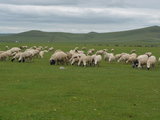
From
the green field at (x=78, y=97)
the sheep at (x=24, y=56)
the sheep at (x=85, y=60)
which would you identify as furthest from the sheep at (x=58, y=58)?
the green field at (x=78, y=97)

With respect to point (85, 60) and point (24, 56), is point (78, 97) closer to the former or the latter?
point (85, 60)

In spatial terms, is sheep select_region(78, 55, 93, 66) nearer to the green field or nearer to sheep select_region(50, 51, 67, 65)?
sheep select_region(50, 51, 67, 65)

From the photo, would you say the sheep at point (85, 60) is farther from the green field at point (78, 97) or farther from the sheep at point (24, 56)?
the green field at point (78, 97)

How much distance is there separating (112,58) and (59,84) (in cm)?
2526

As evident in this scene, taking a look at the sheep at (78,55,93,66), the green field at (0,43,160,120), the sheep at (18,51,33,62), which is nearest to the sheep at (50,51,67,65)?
the sheep at (78,55,93,66)

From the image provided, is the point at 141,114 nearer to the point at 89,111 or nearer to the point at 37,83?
the point at 89,111

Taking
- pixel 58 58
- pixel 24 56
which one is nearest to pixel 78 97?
pixel 58 58

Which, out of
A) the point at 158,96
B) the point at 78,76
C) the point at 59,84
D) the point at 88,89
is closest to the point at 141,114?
the point at 158,96

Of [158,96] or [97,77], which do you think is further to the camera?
[97,77]

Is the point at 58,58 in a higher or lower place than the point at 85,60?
higher

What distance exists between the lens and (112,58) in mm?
48906

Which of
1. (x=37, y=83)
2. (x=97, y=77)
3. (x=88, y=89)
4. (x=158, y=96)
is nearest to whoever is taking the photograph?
(x=158, y=96)

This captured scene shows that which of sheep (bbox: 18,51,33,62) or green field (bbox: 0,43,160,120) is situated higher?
sheep (bbox: 18,51,33,62)

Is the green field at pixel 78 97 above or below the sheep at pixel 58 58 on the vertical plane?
below
